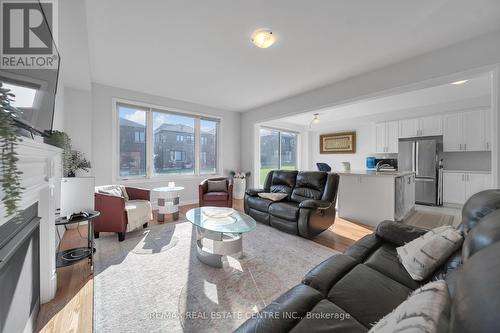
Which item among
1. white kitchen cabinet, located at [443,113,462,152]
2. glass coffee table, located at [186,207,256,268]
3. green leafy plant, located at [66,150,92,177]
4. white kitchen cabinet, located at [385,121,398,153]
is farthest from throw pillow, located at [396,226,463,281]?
white kitchen cabinet, located at [385,121,398,153]

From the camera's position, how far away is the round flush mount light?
7.65ft

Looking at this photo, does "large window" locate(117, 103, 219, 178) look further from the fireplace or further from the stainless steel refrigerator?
the stainless steel refrigerator

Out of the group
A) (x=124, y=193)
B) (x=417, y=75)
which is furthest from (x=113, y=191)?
(x=417, y=75)

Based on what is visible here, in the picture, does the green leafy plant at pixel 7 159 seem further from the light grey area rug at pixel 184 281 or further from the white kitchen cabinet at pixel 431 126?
the white kitchen cabinet at pixel 431 126

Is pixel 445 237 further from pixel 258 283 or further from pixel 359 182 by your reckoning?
pixel 359 182

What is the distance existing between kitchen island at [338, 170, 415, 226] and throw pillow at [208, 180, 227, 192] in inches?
93.9

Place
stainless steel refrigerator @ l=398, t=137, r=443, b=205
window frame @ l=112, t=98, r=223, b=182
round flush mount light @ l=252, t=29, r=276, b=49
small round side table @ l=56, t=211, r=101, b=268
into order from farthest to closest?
stainless steel refrigerator @ l=398, t=137, r=443, b=205
window frame @ l=112, t=98, r=223, b=182
round flush mount light @ l=252, t=29, r=276, b=49
small round side table @ l=56, t=211, r=101, b=268

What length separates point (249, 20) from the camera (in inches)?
85.3

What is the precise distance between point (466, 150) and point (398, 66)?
11.7ft

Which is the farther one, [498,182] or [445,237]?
[498,182]

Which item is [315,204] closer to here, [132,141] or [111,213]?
[111,213]

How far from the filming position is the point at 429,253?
1286 millimetres

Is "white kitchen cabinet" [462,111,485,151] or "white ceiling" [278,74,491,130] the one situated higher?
"white ceiling" [278,74,491,130]

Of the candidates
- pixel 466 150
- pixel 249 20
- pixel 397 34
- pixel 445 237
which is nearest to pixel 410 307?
pixel 445 237
